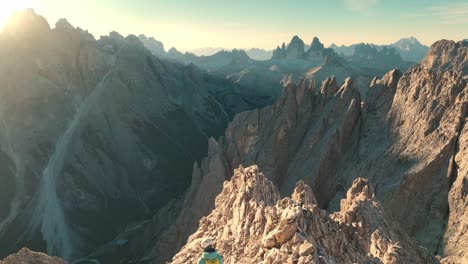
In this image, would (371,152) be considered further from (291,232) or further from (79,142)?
(79,142)

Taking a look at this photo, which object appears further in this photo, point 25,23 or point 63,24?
point 63,24

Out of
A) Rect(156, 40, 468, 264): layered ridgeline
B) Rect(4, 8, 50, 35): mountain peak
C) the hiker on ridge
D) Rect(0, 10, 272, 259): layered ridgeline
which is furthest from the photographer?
Rect(4, 8, 50, 35): mountain peak

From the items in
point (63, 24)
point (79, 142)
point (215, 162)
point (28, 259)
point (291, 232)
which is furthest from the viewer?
point (63, 24)

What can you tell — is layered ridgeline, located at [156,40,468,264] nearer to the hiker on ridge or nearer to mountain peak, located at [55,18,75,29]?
the hiker on ridge

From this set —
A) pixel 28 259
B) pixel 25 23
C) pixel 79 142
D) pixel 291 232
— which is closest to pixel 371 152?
pixel 291 232

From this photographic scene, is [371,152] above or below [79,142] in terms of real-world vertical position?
above

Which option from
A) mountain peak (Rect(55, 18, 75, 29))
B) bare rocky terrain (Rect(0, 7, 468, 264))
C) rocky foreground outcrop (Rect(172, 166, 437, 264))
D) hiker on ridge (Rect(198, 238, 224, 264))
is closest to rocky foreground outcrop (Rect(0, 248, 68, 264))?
bare rocky terrain (Rect(0, 7, 468, 264))

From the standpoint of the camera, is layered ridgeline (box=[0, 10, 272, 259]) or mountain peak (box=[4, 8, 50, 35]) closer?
layered ridgeline (box=[0, 10, 272, 259])
